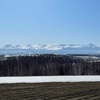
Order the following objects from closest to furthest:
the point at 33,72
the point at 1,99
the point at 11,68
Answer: the point at 1,99 < the point at 33,72 < the point at 11,68

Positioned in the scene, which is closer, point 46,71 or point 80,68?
point 46,71

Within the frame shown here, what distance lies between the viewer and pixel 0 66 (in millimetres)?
56625

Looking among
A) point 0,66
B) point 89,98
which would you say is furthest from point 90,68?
point 89,98

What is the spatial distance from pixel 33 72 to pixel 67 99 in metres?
39.2

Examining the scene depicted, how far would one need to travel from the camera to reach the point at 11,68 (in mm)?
58656

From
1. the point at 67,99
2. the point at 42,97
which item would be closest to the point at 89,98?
the point at 67,99

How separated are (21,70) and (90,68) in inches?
498

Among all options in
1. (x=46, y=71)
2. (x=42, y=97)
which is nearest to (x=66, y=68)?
(x=46, y=71)

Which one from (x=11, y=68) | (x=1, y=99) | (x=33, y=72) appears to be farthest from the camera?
(x=11, y=68)

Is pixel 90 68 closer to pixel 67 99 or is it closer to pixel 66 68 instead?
pixel 66 68

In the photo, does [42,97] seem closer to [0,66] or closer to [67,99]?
[67,99]

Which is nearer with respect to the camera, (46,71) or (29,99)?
(29,99)

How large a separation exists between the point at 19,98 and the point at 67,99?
2.30 metres

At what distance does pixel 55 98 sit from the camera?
15.9 m
